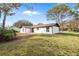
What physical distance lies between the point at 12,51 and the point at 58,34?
537 mm

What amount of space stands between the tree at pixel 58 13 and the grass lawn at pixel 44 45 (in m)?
0.18

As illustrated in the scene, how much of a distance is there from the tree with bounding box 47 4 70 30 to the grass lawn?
0.18 metres

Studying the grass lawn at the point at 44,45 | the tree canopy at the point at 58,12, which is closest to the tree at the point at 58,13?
the tree canopy at the point at 58,12

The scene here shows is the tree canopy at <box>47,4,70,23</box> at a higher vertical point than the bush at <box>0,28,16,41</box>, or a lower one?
higher

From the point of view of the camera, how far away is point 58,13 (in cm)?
219

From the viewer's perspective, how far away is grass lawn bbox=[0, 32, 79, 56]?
2098mm

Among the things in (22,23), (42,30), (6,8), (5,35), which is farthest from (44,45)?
(6,8)

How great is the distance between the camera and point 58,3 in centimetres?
212

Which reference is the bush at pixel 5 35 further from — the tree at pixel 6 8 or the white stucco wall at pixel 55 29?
the white stucco wall at pixel 55 29

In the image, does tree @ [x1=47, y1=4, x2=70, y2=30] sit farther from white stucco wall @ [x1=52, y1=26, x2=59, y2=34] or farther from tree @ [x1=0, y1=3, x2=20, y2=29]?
tree @ [x1=0, y1=3, x2=20, y2=29]

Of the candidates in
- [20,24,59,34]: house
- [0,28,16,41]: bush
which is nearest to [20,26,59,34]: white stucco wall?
[20,24,59,34]: house

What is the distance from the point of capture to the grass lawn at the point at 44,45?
2098mm

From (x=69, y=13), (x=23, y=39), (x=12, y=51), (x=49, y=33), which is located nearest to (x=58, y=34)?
(x=49, y=33)

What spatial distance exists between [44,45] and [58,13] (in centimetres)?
39
